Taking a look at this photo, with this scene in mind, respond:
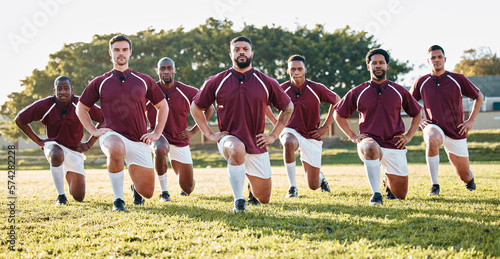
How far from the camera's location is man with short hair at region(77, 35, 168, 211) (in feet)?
22.8

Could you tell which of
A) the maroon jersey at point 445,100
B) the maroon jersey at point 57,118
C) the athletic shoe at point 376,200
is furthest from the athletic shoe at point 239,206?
the maroon jersey at point 445,100

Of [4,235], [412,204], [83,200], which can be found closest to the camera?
[4,235]

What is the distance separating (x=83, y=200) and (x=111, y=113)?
2.33 meters

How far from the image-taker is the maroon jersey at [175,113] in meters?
9.14

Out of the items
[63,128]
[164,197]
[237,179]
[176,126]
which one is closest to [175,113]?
[176,126]

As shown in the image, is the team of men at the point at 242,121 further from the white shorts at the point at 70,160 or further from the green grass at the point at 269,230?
the green grass at the point at 269,230

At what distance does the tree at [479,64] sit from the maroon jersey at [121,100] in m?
66.2

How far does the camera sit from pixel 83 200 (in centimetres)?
851

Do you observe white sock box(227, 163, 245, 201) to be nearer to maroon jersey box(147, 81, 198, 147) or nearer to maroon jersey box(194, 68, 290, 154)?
maroon jersey box(194, 68, 290, 154)

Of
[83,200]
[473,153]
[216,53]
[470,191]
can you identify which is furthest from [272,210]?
[216,53]

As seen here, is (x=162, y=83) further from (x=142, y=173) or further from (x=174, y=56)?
(x=174, y=56)

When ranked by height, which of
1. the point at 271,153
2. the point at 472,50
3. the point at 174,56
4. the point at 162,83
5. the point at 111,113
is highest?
the point at 472,50

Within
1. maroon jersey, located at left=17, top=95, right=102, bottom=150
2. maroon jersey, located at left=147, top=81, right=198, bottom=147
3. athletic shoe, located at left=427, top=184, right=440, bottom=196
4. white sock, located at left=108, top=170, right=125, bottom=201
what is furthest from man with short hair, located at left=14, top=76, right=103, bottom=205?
athletic shoe, located at left=427, top=184, right=440, bottom=196

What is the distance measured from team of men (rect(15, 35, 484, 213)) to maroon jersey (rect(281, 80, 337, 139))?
0.02m
